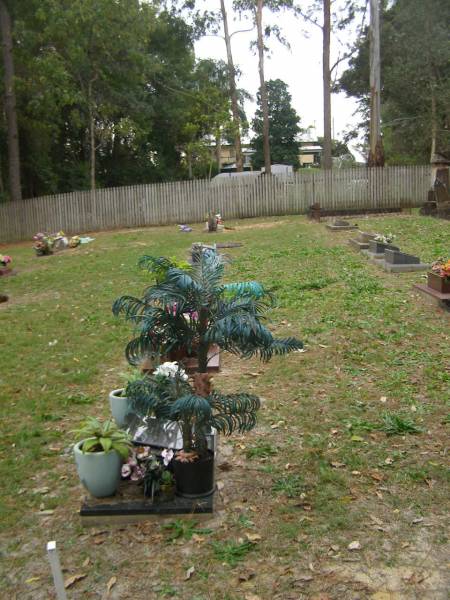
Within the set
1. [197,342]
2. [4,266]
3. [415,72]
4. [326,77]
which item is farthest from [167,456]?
A: [415,72]

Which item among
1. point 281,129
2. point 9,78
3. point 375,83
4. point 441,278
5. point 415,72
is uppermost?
point 281,129

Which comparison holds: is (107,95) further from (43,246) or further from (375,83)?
(43,246)

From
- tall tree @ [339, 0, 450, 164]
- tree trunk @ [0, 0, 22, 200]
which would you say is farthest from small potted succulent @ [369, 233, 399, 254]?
tall tree @ [339, 0, 450, 164]

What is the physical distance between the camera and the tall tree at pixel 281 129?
52.9 m

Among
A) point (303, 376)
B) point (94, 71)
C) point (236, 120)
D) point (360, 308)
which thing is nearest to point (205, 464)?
point (303, 376)

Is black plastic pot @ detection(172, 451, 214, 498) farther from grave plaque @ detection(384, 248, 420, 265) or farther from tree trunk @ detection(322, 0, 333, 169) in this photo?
tree trunk @ detection(322, 0, 333, 169)

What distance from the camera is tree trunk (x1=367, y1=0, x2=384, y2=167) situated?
2133 cm

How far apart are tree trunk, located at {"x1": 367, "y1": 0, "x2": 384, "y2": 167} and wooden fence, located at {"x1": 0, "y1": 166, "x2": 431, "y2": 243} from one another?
0.89 metres

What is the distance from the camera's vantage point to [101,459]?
298 centimetres

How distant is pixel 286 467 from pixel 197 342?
3.29 ft

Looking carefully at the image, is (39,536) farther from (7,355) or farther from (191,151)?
(191,151)

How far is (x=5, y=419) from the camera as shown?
Result: 4418 mm

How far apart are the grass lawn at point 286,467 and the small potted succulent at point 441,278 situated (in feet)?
0.87

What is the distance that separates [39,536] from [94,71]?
22.1 metres
